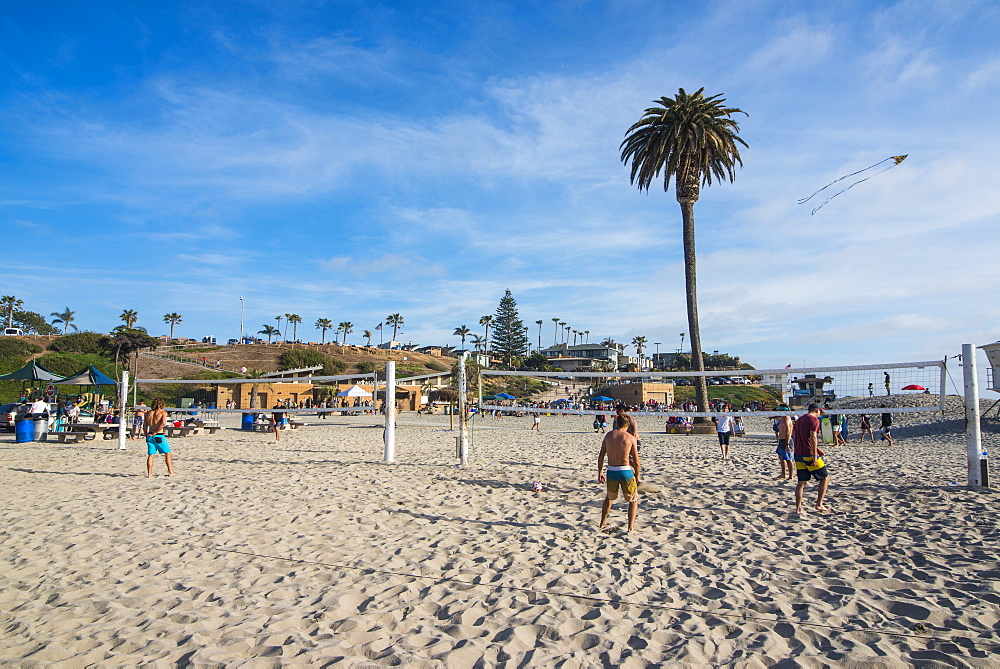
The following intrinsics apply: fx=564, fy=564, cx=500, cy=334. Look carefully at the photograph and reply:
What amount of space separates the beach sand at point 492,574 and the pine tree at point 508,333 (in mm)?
77464

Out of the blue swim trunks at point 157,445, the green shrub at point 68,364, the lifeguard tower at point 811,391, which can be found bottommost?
the blue swim trunks at point 157,445

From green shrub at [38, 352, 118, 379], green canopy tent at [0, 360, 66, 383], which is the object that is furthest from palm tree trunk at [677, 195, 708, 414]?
green shrub at [38, 352, 118, 379]

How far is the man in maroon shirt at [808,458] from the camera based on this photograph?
6.86 meters

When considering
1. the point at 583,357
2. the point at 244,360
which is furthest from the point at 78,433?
the point at 583,357

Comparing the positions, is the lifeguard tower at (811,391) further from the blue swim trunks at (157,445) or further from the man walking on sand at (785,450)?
the blue swim trunks at (157,445)

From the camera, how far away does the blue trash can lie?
16.4 meters

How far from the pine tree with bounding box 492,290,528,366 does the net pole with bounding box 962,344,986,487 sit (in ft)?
258

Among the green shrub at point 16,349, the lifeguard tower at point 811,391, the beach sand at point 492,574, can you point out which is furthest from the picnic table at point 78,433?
the green shrub at point 16,349

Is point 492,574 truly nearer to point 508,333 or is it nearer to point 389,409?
point 389,409

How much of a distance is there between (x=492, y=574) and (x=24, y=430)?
18.2 metres

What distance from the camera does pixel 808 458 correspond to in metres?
6.94

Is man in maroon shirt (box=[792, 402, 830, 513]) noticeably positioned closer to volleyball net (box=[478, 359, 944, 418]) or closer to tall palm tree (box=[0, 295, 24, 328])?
volleyball net (box=[478, 359, 944, 418])

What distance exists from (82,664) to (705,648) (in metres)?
3.68

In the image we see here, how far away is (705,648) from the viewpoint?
3.50 m
